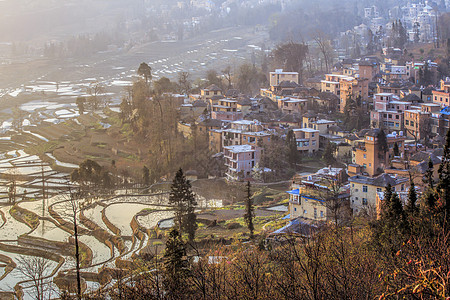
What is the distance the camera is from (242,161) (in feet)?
57.7

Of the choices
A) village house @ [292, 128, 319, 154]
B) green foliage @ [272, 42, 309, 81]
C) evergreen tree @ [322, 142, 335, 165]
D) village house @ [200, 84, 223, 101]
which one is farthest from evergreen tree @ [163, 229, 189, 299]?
green foliage @ [272, 42, 309, 81]

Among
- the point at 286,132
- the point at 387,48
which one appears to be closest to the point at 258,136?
the point at 286,132

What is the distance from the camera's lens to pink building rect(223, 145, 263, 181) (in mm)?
17438

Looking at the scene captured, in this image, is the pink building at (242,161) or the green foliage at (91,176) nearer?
the green foliage at (91,176)

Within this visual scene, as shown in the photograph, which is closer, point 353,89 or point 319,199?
point 319,199

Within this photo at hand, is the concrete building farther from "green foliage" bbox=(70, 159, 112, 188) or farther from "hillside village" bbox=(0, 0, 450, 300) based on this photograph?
"green foliage" bbox=(70, 159, 112, 188)

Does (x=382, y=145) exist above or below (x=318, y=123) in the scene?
below

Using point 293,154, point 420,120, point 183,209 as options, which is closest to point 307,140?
point 293,154

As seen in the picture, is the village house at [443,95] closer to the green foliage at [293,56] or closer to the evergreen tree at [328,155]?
the evergreen tree at [328,155]

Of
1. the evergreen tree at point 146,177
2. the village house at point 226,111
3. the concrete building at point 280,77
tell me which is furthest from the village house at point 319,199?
the concrete building at point 280,77

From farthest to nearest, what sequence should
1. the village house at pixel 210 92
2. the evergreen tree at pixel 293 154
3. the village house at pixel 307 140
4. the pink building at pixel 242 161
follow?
the village house at pixel 210 92 < the village house at pixel 307 140 < the evergreen tree at pixel 293 154 < the pink building at pixel 242 161

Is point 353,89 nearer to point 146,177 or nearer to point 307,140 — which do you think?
point 307,140

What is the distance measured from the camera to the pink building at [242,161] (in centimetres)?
1744

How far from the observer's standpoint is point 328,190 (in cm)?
1209
